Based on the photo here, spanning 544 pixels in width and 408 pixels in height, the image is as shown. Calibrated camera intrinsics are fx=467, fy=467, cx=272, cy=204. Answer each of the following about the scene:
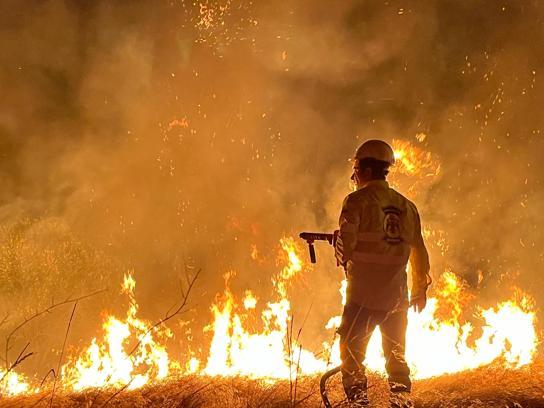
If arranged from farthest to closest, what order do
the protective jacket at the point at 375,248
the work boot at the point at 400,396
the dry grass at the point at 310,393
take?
the dry grass at the point at 310,393, the protective jacket at the point at 375,248, the work boot at the point at 400,396

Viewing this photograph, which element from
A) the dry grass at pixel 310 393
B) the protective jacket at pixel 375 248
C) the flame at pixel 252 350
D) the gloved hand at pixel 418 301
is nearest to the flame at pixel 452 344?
the flame at pixel 252 350

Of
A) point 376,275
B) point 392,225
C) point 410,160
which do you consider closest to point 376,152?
point 392,225

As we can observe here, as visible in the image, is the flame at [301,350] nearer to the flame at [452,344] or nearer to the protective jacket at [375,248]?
the flame at [452,344]

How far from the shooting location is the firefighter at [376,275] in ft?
12.5

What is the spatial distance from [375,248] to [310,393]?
1486mm

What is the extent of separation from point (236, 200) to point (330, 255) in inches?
133

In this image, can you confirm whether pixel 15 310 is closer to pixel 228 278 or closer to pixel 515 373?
pixel 228 278

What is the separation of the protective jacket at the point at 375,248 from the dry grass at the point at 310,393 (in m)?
0.81

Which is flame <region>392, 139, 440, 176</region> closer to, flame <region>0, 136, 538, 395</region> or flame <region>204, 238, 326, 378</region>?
flame <region>0, 136, 538, 395</region>

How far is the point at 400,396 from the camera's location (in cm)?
364

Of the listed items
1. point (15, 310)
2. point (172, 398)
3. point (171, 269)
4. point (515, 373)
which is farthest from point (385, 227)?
point (15, 310)

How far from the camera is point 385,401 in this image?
3893 mm

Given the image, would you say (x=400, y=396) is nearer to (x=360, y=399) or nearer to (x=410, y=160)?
(x=360, y=399)

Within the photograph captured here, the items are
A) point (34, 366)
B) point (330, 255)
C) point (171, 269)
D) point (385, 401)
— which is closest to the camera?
point (385, 401)
